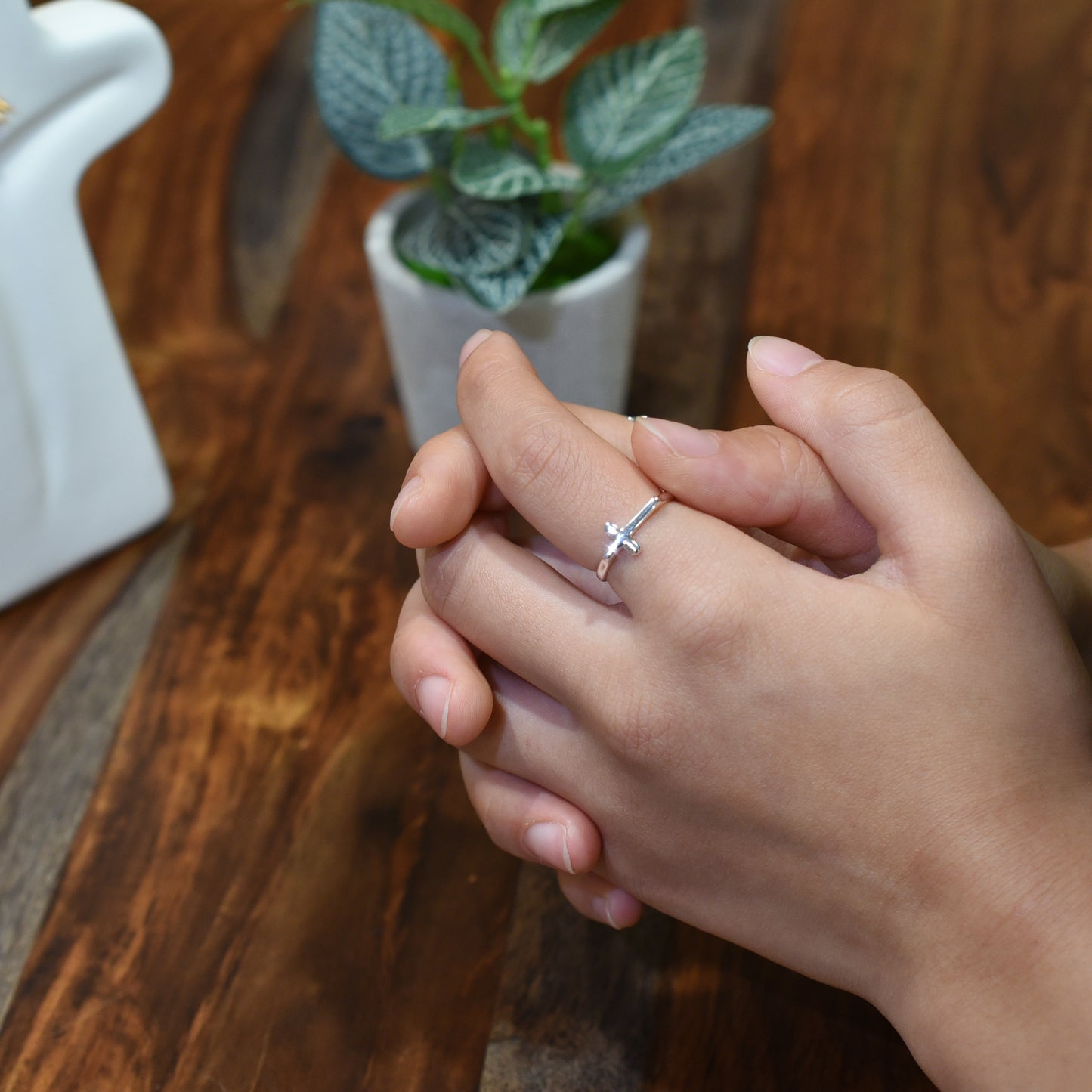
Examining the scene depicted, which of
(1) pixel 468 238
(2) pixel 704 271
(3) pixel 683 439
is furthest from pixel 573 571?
(2) pixel 704 271

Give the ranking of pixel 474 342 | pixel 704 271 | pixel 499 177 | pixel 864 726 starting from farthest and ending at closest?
pixel 704 271, pixel 499 177, pixel 474 342, pixel 864 726

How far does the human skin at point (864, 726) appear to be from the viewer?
15.8 inches

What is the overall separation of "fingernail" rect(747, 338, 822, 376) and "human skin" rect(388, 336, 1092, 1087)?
0.09 ft

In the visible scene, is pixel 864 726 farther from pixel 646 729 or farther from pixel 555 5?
pixel 555 5

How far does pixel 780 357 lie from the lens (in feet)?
1.64

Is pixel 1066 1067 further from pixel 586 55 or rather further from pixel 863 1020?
pixel 586 55

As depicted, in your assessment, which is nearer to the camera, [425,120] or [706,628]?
[706,628]

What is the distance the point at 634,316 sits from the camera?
2.38 ft

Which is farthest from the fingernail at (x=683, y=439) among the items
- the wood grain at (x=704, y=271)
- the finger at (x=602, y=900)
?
the wood grain at (x=704, y=271)

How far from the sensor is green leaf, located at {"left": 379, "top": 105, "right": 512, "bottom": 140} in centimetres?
59

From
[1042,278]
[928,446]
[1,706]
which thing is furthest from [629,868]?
[1042,278]

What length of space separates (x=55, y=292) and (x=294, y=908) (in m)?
0.37

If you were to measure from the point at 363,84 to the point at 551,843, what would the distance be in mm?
480

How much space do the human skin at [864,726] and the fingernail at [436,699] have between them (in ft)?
0.14
